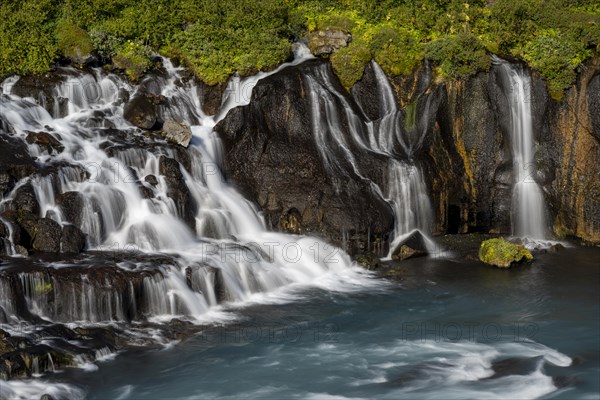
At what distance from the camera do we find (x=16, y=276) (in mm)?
18312

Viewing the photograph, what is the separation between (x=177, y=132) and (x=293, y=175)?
4203 millimetres

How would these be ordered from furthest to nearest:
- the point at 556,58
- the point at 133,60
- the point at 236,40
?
the point at 236,40, the point at 133,60, the point at 556,58

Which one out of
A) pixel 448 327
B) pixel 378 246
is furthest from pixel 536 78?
pixel 448 327

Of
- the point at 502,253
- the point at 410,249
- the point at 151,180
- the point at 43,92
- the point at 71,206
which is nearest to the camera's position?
the point at 71,206

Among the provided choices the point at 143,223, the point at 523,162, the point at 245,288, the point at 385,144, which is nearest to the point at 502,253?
the point at 523,162

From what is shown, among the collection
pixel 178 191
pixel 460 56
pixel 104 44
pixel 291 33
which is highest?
pixel 291 33

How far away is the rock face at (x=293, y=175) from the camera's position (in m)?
25.4

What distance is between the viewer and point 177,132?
25969mm

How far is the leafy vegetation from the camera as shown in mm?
28406

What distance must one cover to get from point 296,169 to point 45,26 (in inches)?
463

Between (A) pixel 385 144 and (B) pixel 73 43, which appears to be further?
(B) pixel 73 43

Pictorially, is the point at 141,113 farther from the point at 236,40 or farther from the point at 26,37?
the point at 236,40

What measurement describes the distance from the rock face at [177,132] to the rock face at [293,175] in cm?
156

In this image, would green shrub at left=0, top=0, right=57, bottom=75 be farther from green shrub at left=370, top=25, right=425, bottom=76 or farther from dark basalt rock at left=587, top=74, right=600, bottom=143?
dark basalt rock at left=587, top=74, right=600, bottom=143
